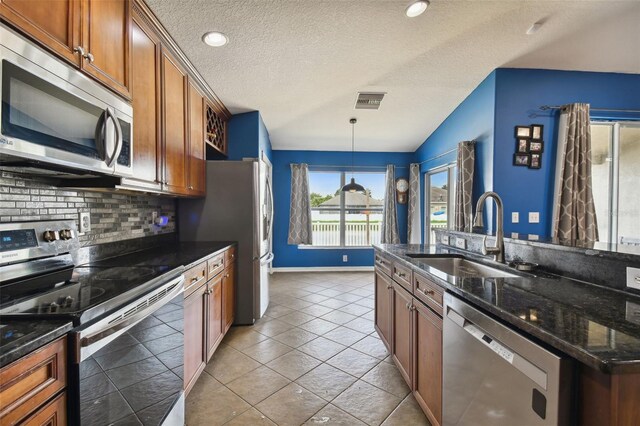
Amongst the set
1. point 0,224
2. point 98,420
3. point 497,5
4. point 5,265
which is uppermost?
point 497,5

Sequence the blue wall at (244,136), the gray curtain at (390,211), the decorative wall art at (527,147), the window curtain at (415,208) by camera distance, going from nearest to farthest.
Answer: the decorative wall art at (527,147), the blue wall at (244,136), the window curtain at (415,208), the gray curtain at (390,211)

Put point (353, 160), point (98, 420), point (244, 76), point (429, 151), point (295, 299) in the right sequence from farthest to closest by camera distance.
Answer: point (353, 160)
point (429, 151)
point (295, 299)
point (244, 76)
point (98, 420)

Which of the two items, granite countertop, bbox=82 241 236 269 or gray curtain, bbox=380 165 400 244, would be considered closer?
granite countertop, bbox=82 241 236 269

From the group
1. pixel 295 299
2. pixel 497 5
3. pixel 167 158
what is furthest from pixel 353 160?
pixel 167 158

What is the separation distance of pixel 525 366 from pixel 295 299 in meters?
3.32

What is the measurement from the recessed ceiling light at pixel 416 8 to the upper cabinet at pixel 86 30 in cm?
181

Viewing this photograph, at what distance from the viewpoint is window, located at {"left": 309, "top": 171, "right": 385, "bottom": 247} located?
5816 millimetres

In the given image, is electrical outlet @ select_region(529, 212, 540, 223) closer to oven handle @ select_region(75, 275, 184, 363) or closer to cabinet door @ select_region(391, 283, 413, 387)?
cabinet door @ select_region(391, 283, 413, 387)

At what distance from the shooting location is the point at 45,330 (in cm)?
82

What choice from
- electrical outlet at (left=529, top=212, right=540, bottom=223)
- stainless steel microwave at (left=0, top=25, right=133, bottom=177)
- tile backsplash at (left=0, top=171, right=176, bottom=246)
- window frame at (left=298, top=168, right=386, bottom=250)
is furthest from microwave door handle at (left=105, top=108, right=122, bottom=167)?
window frame at (left=298, top=168, right=386, bottom=250)

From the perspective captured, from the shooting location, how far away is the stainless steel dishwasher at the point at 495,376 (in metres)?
0.80

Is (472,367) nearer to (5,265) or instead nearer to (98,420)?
(98,420)

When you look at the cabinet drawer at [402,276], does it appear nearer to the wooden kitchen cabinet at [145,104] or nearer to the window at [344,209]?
the wooden kitchen cabinet at [145,104]

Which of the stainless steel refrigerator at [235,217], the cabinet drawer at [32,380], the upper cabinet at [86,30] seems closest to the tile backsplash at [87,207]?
the stainless steel refrigerator at [235,217]
